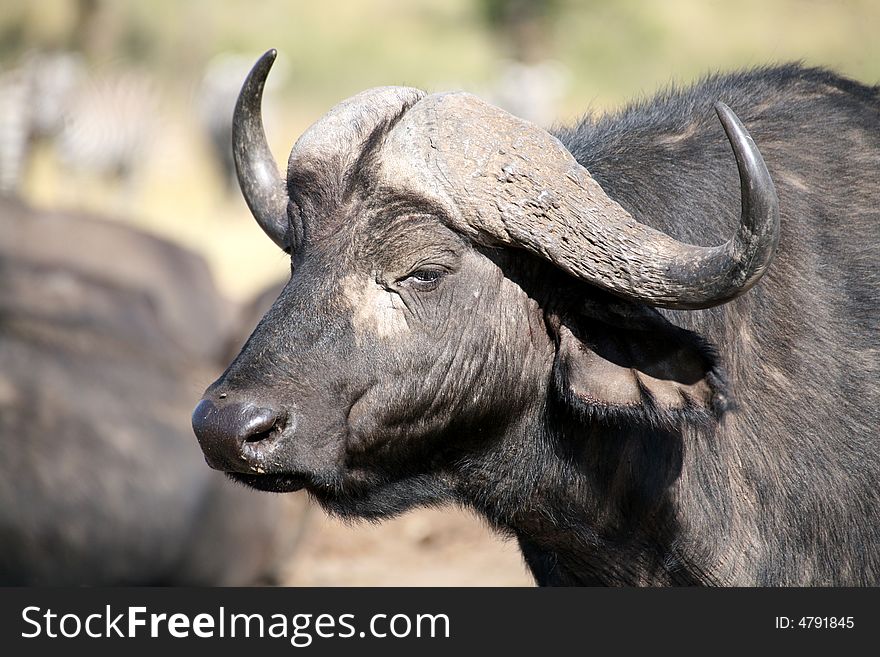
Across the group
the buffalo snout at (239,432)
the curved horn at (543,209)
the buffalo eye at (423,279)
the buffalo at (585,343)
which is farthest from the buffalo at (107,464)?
the curved horn at (543,209)

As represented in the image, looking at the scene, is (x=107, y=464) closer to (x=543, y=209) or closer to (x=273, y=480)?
(x=273, y=480)

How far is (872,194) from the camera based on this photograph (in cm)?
401

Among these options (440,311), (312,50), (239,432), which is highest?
(312,50)

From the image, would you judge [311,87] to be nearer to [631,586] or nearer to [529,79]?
[529,79]

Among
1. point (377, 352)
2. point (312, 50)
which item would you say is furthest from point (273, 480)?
point (312, 50)

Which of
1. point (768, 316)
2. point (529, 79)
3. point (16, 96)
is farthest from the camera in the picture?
point (529, 79)

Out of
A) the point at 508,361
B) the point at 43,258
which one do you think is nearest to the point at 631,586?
the point at 508,361

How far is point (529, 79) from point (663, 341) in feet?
70.6

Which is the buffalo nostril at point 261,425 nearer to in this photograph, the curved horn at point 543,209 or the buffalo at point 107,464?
the curved horn at point 543,209

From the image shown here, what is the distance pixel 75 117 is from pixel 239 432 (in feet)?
65.2

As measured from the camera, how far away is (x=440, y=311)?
11.6ft

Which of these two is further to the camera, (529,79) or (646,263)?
(529,79)

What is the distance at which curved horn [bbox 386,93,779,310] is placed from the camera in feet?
10.9

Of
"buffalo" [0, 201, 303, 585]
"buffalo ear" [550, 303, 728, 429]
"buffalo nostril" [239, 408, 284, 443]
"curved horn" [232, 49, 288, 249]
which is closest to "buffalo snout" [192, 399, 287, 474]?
"buffalo nostril" [239, 408, 284, 443]
